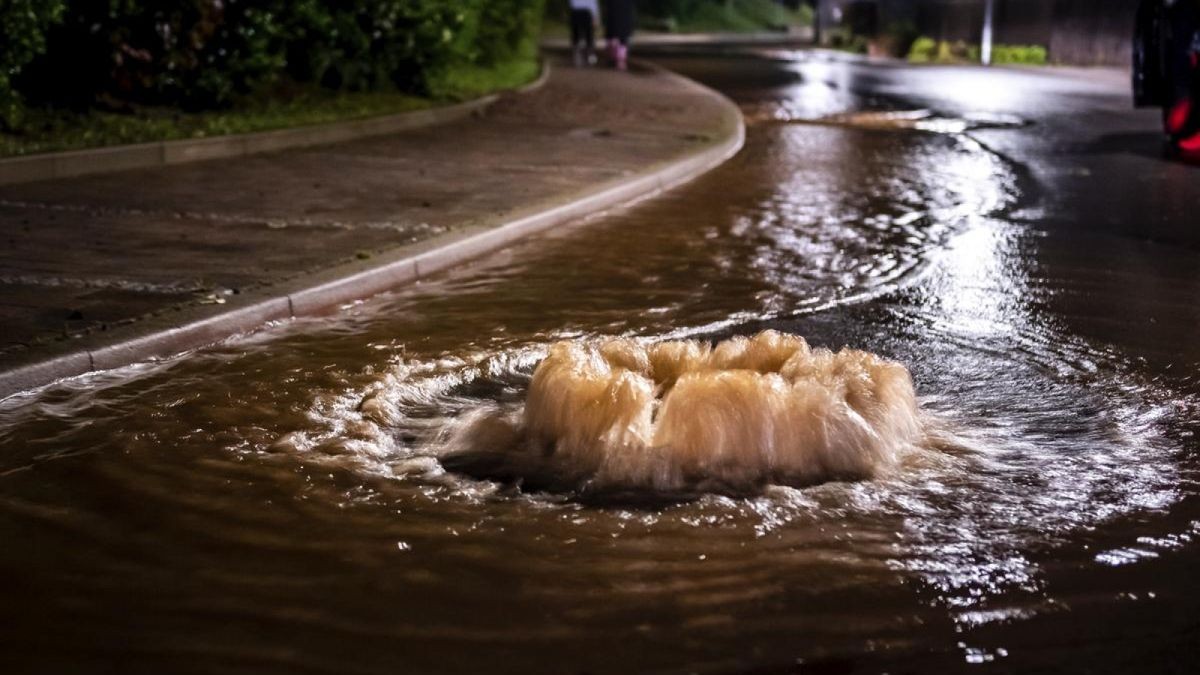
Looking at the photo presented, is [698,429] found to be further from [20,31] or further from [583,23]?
[583,23]

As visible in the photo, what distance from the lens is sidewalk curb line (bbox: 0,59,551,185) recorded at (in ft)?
36.3

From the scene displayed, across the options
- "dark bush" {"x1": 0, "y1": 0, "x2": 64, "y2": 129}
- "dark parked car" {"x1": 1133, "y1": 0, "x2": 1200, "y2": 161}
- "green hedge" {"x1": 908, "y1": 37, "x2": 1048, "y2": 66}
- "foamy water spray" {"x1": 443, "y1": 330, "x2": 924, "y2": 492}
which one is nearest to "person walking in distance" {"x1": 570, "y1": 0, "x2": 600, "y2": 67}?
"green hedge" {"x1": 908, "y1": 37, "x2": 1048, "y2": 66}

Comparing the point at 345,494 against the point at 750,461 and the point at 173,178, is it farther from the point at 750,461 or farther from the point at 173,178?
the point at 173,178

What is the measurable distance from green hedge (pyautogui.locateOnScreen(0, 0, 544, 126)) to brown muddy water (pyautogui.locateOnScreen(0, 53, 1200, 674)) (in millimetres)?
7799

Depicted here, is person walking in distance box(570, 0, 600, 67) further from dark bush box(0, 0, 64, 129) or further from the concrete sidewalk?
dark bush box(0, 0, 64, 129)

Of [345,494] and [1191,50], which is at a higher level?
[1191,50]

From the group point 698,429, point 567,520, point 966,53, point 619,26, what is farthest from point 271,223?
point 966,53

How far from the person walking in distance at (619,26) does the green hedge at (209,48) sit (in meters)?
13.1

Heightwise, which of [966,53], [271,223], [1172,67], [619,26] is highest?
[619,26]

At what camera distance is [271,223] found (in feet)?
30.1

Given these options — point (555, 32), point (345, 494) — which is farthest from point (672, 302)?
point (555, 32)

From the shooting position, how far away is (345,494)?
4328 millimetres

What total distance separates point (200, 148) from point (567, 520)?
31.6ft

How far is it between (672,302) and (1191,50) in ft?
26.3
